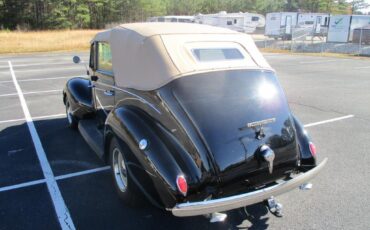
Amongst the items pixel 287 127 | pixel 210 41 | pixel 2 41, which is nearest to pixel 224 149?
pixel 287 127

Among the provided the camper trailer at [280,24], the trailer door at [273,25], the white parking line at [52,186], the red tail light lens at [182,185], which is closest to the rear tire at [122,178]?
the white parking line at [52,186]

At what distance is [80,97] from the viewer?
230 inches

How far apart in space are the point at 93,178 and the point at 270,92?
2572 millimetres

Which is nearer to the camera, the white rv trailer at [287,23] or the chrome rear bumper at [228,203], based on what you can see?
the chrome rear bumper at [228,203]

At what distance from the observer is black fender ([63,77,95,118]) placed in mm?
5579

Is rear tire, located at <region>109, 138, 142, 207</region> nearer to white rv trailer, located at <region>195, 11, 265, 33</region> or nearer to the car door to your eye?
the car door

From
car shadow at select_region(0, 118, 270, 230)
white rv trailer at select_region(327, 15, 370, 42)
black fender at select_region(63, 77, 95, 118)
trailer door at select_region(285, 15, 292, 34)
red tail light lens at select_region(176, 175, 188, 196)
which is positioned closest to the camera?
red tail light lens at select_region(176, 175, 188, 196)

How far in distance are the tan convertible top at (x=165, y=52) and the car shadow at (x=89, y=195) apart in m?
1.37

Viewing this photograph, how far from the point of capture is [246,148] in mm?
3182

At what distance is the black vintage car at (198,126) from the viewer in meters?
3.01

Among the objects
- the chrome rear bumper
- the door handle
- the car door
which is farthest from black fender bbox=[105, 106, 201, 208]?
the car door

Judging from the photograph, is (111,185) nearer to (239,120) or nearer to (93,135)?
(93,135)

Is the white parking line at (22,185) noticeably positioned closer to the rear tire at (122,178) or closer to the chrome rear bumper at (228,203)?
the rear tire at (122,178)

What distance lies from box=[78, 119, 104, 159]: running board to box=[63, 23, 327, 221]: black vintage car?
0.08m
